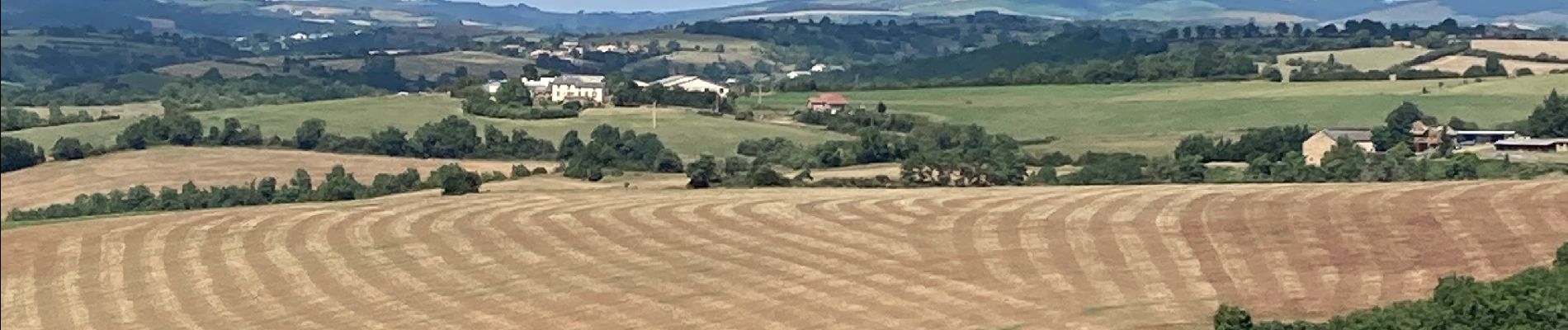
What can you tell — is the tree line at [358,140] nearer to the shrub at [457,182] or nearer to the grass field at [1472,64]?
the shrub at [457,182]

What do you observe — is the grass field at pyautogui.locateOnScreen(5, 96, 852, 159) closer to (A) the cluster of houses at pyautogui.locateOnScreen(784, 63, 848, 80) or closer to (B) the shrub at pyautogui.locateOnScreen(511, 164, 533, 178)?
Result: (B) the shrub at pyautogui.locateOnScreen(511, 164, 533, 178)

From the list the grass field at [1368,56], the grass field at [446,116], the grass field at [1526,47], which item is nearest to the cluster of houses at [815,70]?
the grass field at [1368,56]

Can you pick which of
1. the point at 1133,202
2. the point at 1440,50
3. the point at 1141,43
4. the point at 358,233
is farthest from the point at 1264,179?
the point at 1141,43

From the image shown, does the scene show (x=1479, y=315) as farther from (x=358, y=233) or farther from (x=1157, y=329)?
(x=358, y=233)

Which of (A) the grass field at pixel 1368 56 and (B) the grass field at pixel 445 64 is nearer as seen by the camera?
(A) the grass field at pixel 1368 56

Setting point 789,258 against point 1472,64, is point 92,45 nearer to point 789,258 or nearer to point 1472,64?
point 1472,64
